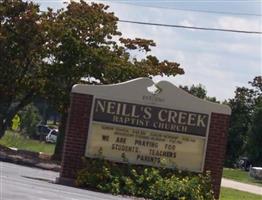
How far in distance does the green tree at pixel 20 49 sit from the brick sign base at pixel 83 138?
546 inches

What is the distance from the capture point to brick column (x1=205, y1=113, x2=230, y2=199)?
1970 centimetres

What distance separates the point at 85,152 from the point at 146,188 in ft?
6.48

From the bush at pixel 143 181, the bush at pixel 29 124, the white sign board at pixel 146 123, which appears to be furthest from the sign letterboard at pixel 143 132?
the bush at pixel 29 124

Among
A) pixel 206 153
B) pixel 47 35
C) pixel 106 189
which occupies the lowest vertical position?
pixel 106 189

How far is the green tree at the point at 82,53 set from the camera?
105 feet

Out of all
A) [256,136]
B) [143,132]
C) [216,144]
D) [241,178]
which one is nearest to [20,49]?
[143,132]

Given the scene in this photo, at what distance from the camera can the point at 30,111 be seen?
270 feet

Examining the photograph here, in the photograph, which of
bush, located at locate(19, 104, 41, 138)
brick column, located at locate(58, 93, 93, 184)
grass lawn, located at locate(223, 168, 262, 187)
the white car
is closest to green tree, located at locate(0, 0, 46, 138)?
brick column, located at locate(58, 93, 93, 184)

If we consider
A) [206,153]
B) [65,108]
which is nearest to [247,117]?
[65,108]

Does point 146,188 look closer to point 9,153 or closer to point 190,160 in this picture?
point 190,160

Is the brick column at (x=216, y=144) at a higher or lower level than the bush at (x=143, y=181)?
higher

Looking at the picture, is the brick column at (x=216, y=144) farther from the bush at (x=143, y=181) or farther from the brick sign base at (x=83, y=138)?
the bush at (x=143, y=181)

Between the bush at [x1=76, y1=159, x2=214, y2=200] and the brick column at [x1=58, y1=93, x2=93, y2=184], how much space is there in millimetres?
384

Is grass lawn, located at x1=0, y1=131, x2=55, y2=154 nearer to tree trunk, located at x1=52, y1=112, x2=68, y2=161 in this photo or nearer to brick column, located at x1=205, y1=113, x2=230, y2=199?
tree trunk, located at x1=52, y1=112, x2=68, y2=161
